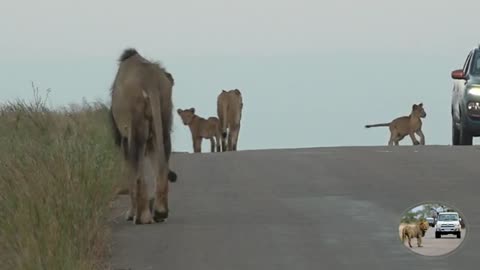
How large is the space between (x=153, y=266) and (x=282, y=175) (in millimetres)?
7113

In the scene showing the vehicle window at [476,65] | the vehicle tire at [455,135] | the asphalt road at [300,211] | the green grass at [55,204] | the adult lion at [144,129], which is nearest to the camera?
the green grass at [55,204]

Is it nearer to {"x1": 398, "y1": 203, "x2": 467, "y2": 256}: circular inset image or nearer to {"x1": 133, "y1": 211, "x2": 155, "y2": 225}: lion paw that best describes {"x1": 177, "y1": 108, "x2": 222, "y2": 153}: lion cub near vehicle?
{"x1": 133, "y1": 211, "x2": 155, "y2": 225}: lion paw

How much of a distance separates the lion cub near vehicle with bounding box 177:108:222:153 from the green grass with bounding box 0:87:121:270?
15470 mm

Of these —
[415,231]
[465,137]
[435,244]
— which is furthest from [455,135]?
[415,231]

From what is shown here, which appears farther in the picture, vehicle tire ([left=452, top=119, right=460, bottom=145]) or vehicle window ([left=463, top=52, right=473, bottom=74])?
vehicle tire ([left=452, top=119, right=460, bottom=145])

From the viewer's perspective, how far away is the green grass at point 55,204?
32.4 feet

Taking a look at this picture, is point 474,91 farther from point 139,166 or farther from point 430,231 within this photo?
point 430,231

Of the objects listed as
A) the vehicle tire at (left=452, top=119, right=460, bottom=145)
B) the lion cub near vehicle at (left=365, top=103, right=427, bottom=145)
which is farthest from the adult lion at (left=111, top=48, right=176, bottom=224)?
the lion cub near vehicle at (left=365, top=103, right=427, bottom=145)

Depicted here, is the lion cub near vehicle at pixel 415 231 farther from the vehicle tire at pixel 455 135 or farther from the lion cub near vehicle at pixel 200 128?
the lion cub near vehicle at pixel 200 128

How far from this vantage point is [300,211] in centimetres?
1407

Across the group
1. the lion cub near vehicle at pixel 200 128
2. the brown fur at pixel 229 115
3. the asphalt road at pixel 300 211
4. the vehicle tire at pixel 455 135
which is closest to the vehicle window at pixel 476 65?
the vehicle tire at pixel 455 135

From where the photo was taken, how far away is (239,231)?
501 inches

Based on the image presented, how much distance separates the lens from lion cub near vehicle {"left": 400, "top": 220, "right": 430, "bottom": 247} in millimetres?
10094

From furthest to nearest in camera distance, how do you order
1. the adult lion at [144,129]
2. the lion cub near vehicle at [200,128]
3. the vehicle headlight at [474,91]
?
the lion cub near vehicle at [200,128] → the vehicle headlight at [474,91] → the adult lion at [144,129]
